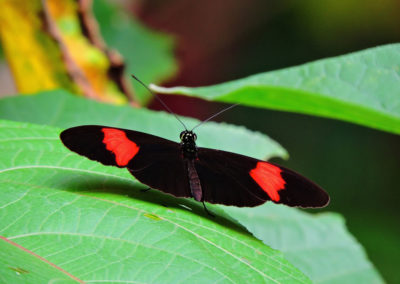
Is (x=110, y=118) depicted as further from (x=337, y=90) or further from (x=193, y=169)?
(x=337, y=90)

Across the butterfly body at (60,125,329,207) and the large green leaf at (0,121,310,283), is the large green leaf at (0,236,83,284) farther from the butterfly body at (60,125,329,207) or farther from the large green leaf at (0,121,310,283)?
the butterfly body at (60,125,329,207)

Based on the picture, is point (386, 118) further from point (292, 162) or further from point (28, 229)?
point (292, 162)

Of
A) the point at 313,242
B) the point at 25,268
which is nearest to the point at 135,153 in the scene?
the point at 25,268

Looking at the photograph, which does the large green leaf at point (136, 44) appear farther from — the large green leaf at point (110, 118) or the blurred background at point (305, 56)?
the large green leaf at point (110, 118)

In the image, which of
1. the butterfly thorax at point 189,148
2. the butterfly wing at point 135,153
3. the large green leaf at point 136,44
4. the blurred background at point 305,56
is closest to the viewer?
the butterfly wing at point 135,153

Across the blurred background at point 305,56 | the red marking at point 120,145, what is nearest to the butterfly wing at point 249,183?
the red marking at point 120,145

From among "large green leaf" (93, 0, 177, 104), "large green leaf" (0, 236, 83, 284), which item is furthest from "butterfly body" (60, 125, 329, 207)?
"large green leaf" (93, 0, 177, 104)

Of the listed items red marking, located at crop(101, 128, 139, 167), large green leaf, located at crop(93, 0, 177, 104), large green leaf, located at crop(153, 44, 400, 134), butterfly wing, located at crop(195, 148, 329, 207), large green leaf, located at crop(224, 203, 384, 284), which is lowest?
large green leaf, located at crop(224, 203, 384, 284)
